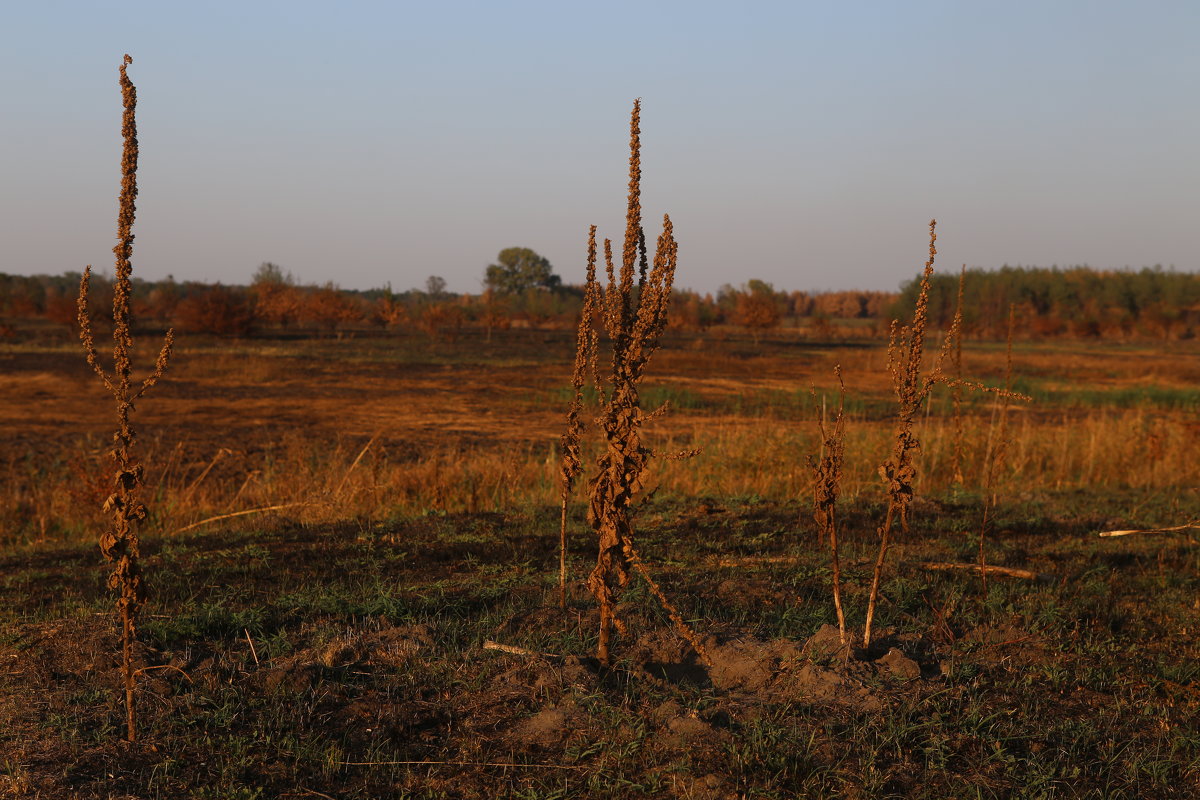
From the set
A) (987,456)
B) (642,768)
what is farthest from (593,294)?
(987,456)

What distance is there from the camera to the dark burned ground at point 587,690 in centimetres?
288

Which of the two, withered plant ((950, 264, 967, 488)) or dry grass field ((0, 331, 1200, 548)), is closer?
withered plant ((950, 264, 967, 488))

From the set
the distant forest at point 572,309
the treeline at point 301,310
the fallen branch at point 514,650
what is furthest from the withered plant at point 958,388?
the distant forest at point 572,309

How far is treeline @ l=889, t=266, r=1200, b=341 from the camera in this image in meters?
66.6

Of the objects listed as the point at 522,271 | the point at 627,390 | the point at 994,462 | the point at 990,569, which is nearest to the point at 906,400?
the point at 627,390

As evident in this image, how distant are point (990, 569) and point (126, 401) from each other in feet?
15.3


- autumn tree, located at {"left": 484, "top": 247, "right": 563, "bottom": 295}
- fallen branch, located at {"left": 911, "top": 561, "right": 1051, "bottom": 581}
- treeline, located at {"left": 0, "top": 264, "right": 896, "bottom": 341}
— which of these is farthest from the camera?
autumn tree, located at {"left": 484, "top": 247, "right": 563, "bottom": 295}

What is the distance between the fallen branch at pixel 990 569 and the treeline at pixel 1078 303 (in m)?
61.6

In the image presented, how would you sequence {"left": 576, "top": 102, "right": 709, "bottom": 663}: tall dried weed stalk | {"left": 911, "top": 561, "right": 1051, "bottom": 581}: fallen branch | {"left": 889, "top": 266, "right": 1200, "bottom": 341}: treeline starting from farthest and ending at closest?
{"left": 889, "top": 266, "right": 1200, "bottom": 341}: treeline
{"left": 911, "top": 561, "right": 1051, "bottom": 581}: fallen branch
{"left": 576, "top": 102, "right": 709, "bottom": 663}: tall dried weed stalk

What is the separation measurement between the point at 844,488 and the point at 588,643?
5674mm

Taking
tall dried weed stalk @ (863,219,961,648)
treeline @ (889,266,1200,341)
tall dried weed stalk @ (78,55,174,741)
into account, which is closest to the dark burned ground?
tall dried weed stalk @ (78,55,174,741)

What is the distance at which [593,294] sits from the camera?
144 inches

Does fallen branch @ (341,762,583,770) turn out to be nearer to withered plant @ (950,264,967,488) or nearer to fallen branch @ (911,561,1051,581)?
withered plant @ (950,264,967,488)

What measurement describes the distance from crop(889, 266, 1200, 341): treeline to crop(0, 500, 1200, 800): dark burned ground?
206 ft
